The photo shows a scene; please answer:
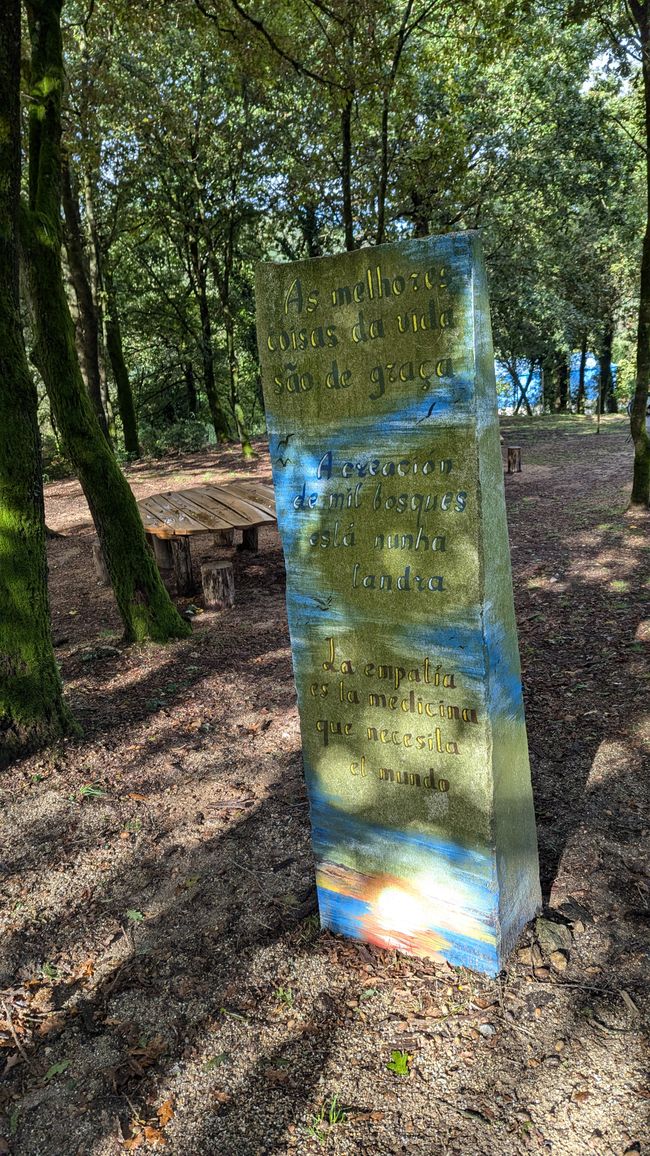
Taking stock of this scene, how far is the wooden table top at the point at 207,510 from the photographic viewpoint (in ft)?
22.8

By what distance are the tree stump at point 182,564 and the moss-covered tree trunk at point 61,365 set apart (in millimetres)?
1368

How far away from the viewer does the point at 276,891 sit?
10.5 ft

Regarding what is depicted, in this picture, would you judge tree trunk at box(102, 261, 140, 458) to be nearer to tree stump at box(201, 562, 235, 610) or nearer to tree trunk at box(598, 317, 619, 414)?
tree stump at box(201, 562, 235, 610)

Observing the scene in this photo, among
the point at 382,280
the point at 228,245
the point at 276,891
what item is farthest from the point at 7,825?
the point at 228,245

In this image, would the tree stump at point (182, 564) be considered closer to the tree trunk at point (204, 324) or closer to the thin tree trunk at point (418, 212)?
the thin tree trunk at point (418, 212)

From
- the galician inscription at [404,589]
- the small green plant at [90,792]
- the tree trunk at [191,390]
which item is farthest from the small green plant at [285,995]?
the tree trunk at [191,390]

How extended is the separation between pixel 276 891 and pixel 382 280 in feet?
8.07

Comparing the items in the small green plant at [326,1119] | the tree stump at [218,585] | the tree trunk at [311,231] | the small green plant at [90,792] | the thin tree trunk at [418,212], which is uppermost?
the tree trunk at [311,231]

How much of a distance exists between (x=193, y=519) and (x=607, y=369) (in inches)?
962

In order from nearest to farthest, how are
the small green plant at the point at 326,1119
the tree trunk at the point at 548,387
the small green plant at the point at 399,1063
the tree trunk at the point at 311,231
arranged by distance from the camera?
the small green plant at the point at 326,1119 → the small green plant at the point at 399,1063 → the tree trunk at the point at 311,231 → the tree trunk at the point at 548,387

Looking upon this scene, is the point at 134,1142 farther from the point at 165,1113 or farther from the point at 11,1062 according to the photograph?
the point at 11,1062

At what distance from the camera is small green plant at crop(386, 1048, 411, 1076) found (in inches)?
91.4

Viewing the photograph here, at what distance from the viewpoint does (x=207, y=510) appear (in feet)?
24.9

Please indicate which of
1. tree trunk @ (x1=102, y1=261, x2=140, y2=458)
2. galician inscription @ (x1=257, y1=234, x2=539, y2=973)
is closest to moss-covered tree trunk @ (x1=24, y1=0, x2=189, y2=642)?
galician inscription @ (x1=257, y1=234, x2=539, y2=973)
